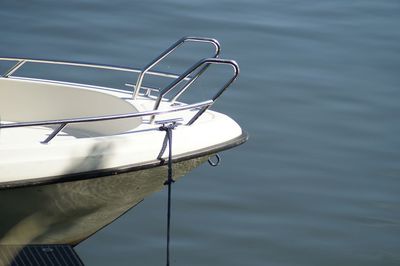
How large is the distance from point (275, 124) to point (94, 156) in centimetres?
334

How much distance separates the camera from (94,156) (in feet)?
16.8

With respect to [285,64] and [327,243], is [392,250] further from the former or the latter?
[285,64]

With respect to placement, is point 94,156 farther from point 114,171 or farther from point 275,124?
point 275,124

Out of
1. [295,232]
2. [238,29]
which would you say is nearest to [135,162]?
[295,232]

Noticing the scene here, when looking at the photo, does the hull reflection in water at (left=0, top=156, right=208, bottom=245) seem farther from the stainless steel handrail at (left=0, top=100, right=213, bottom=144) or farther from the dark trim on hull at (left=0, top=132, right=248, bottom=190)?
the stainless steel handrail at (left=0, top=100, right=213, bottom=144)

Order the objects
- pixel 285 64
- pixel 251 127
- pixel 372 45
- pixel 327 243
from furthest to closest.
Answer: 1. pixel 372 45
2. pixel 285 64
3. pixel 251 127
4. pixel 327 243

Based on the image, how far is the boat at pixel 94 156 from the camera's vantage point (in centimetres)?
502

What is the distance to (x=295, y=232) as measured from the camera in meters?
6.72

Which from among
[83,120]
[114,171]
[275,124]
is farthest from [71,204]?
[275,124]

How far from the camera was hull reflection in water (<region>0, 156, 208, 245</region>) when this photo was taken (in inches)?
203

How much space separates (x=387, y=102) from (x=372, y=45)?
1495 millimetres

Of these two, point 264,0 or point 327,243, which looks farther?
point 264,0

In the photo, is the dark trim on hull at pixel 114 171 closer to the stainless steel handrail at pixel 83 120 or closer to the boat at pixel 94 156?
the boat at pixel 94 156

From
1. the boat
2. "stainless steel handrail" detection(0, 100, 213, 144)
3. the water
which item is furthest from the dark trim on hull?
the water
